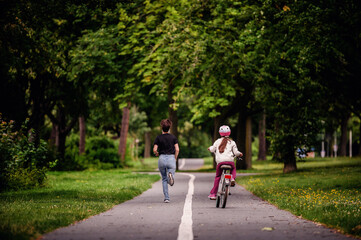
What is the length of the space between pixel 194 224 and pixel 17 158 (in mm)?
9732

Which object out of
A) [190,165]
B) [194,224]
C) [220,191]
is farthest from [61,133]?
[194,224]

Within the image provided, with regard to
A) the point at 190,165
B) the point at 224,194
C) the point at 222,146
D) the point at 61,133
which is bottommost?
the point at 190,165

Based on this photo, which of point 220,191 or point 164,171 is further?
point 164,171

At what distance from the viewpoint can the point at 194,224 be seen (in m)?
9.05

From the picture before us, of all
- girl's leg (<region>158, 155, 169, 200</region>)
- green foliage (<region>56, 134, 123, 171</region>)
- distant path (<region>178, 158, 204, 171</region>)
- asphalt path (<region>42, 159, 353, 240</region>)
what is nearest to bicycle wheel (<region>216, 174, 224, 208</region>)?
asphalt path (<region>42, 159, 353, 240</region>)

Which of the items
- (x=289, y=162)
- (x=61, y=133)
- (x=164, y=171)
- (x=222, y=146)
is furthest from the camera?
(x=61, y=133)

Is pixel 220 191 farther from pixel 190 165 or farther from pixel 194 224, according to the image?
pixel 190 165

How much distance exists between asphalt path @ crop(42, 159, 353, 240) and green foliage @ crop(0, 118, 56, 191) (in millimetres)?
5317

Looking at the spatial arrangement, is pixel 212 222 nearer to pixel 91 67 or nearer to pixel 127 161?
pixel 91 67

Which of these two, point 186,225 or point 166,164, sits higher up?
point 166,164

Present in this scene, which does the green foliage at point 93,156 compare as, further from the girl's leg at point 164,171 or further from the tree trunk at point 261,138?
the girl's leg at point 164,171

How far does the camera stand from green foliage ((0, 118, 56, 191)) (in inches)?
635

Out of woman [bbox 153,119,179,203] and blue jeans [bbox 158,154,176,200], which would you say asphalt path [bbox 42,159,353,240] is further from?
woman [bbox 153,119,179,203]

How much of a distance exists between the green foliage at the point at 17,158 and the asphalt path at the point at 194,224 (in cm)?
532
